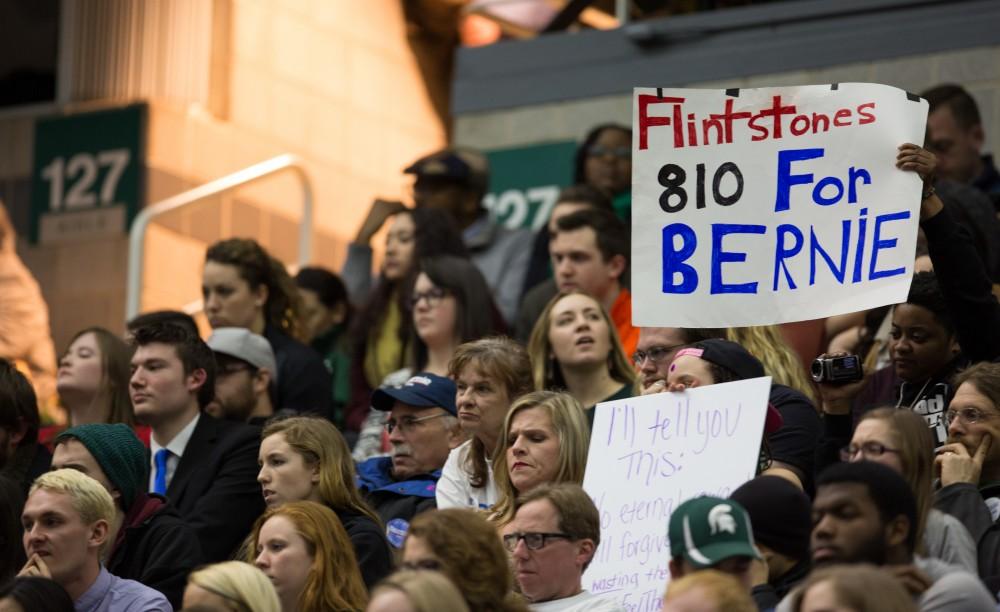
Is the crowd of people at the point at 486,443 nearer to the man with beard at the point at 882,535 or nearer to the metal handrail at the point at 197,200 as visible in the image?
the man with beard at the point at 882,535

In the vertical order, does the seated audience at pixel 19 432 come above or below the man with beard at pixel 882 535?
above

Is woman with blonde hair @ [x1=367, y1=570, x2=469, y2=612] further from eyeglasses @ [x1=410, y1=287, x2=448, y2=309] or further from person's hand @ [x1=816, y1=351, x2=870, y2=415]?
eyeglasses @ [x1=410, y1=287, x2=448, y2=309]

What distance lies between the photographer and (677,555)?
633 centimetres

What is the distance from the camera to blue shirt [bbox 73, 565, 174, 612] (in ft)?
25.6

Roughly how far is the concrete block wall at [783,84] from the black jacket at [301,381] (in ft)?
12.7

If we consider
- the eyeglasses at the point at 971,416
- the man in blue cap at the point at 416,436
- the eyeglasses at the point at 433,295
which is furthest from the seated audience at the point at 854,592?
the eyeglasses at the point at 433,295

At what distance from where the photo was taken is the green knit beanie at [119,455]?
8.45m

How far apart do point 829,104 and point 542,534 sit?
7.15ft

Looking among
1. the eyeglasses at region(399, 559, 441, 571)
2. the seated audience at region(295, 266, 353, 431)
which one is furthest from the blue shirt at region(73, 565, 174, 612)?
the seated audience at region(295, 266, 353, 431)

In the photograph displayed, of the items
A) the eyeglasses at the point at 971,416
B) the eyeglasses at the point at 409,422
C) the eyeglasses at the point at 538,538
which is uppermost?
the eyeglasses at the point at 971,416

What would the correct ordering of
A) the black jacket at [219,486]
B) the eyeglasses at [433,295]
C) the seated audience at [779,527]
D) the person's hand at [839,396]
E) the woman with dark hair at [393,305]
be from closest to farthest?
1. the seated audience at [779,527]
2. the person's hand at [839,396]
3. the black jacket at [219,486]
4. the eyeglasses at [433,295]
5. the woman with dark hair at [393,305]

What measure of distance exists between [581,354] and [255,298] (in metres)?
2.23

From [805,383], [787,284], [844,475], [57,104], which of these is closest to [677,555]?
[844,475]

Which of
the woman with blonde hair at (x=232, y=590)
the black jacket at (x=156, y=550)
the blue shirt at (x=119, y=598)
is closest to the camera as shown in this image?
the woman with blonde hair at (x=232, y=590)
